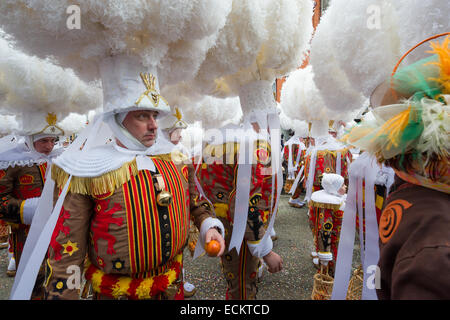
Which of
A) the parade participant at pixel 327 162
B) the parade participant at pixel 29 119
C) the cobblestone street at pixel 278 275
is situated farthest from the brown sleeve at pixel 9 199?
the parade participant at pixel 327 162

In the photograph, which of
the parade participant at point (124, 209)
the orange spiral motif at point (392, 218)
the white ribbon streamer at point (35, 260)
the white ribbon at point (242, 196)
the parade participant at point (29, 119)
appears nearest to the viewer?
the orange spiral motif at point (392, 218)

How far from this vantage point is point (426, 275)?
68 cm

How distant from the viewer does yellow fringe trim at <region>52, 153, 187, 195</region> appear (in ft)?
4.27

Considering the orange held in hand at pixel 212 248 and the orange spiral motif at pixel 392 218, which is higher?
the orange spiral motif at pixel 392 218

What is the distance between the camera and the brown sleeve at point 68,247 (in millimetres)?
1218

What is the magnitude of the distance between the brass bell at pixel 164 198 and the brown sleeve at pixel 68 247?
37 cm

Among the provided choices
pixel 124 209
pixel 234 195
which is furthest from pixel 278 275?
pixel 124 209

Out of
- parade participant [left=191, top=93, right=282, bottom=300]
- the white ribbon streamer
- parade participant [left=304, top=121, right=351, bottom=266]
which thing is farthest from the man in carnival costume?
parade participant [left=304, top=121, right=351, bottom=266]

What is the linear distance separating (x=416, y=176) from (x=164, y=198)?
1.13 m

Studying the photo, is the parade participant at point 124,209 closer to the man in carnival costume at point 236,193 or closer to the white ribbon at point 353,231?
the man in carnival costume at point 236,193

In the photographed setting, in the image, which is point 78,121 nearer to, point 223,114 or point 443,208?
point 223,114

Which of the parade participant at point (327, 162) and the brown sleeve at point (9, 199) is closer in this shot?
the brown sleeve at point (9, 199)

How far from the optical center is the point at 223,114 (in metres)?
4.86
